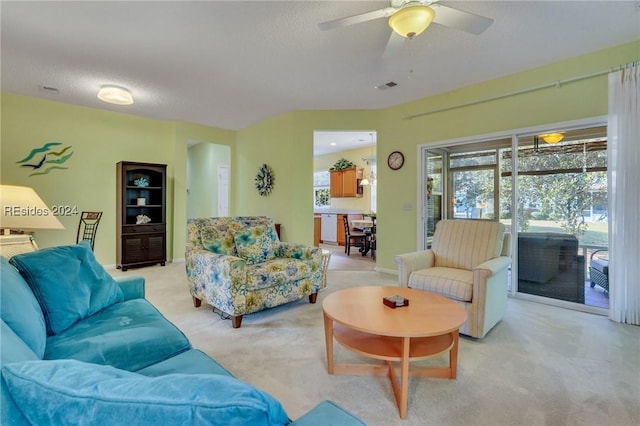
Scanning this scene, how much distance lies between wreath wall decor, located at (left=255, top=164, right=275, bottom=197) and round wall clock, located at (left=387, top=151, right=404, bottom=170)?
2.10 m

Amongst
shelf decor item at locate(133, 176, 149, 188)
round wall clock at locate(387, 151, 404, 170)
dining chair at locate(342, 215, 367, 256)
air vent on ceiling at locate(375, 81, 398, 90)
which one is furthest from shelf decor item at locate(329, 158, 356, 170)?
shelf decor item at locate(133, 176, 149, 188)

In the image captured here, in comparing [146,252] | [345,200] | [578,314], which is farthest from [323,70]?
[345,200]

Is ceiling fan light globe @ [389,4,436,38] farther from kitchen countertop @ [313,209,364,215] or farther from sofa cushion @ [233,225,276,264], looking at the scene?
kitchen countertop @ [313,209,364,215]

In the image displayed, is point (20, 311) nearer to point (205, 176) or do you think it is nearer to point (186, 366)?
point (186, 366)

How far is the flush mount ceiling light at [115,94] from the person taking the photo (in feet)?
12.6

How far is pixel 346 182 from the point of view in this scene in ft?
27.8

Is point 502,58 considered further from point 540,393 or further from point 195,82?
point 195,82

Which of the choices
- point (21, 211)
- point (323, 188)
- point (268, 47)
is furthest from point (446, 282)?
point (323, 188)

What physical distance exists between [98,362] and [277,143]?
14.8 ft

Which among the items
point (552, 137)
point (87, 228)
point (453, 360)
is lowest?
point (453, 360)

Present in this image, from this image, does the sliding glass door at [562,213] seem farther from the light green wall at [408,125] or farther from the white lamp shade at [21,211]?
the white lamp shade at [21,211]

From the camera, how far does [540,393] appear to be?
5.71 feet

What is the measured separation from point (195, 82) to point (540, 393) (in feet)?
15.0

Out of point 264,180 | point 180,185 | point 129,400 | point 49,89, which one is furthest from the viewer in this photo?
point 180,185
